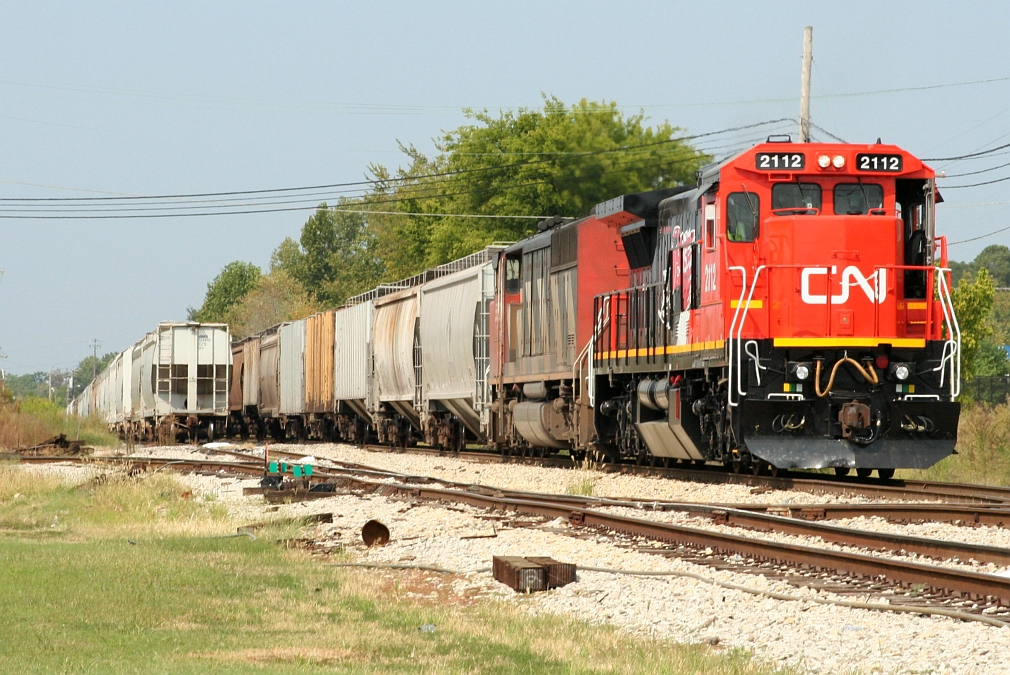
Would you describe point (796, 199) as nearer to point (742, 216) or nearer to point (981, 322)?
point (742, 216)

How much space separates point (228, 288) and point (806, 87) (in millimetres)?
122264

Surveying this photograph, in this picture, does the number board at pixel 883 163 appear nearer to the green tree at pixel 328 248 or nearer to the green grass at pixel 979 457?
the green grass at pixel 979 457

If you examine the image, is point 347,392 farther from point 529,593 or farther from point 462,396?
point 529,593

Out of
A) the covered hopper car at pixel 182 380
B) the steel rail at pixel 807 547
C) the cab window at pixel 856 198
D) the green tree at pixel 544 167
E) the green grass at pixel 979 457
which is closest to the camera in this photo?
the steel rail at pixel 807 547

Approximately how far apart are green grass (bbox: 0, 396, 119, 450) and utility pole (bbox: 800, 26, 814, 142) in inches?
876

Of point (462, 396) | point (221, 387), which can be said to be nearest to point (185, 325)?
point (221, 387)

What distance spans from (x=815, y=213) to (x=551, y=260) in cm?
647

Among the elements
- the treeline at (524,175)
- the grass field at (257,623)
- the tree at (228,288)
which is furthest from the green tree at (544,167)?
the tree at (228,288)

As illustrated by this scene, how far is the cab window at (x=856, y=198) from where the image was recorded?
14.6 m

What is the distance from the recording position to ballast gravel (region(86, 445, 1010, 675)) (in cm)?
601

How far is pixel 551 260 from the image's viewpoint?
20422 mm

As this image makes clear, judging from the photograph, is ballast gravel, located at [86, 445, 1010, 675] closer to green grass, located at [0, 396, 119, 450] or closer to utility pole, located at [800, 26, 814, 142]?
utility pole, located at [800, 26, 814, 142]

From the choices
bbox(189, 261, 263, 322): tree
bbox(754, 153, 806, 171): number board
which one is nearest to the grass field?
bbox(754, 153, 806, 171): number board

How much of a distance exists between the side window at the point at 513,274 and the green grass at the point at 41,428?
18.7 metres
